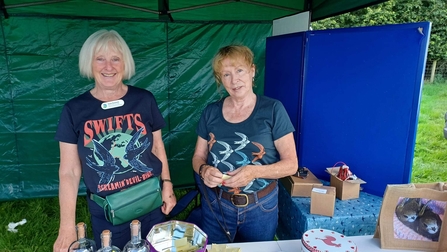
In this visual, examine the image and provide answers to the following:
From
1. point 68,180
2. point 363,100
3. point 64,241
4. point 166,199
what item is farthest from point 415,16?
point 64,241

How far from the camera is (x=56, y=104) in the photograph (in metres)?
3.14

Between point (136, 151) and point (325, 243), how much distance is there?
889 mm

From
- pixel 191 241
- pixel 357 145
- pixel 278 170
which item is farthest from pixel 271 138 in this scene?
pixel 357 145

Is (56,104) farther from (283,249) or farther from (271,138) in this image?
(283,249)

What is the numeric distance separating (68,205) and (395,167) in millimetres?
1936

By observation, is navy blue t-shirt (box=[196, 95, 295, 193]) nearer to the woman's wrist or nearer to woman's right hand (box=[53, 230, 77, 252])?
the woman's wrist

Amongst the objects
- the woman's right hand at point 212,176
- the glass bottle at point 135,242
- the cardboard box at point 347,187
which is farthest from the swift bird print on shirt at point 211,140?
the cardboard box at point 347,187

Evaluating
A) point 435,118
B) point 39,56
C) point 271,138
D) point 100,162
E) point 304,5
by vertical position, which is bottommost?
point 435,118

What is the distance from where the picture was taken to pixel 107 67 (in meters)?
1.43

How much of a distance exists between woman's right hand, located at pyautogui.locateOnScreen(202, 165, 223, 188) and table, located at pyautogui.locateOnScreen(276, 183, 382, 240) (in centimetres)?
71

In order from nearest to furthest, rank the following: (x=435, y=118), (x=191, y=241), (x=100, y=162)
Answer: (x=191, y=241) < (x=100, y=162) < (x=435, y=118)

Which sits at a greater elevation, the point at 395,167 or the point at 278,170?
the point at 278,170

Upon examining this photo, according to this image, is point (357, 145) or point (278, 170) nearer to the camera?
point (278, 170)

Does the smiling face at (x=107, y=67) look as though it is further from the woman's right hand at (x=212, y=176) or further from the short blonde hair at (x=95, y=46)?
the woman's right hand at (x=212, y=176)
